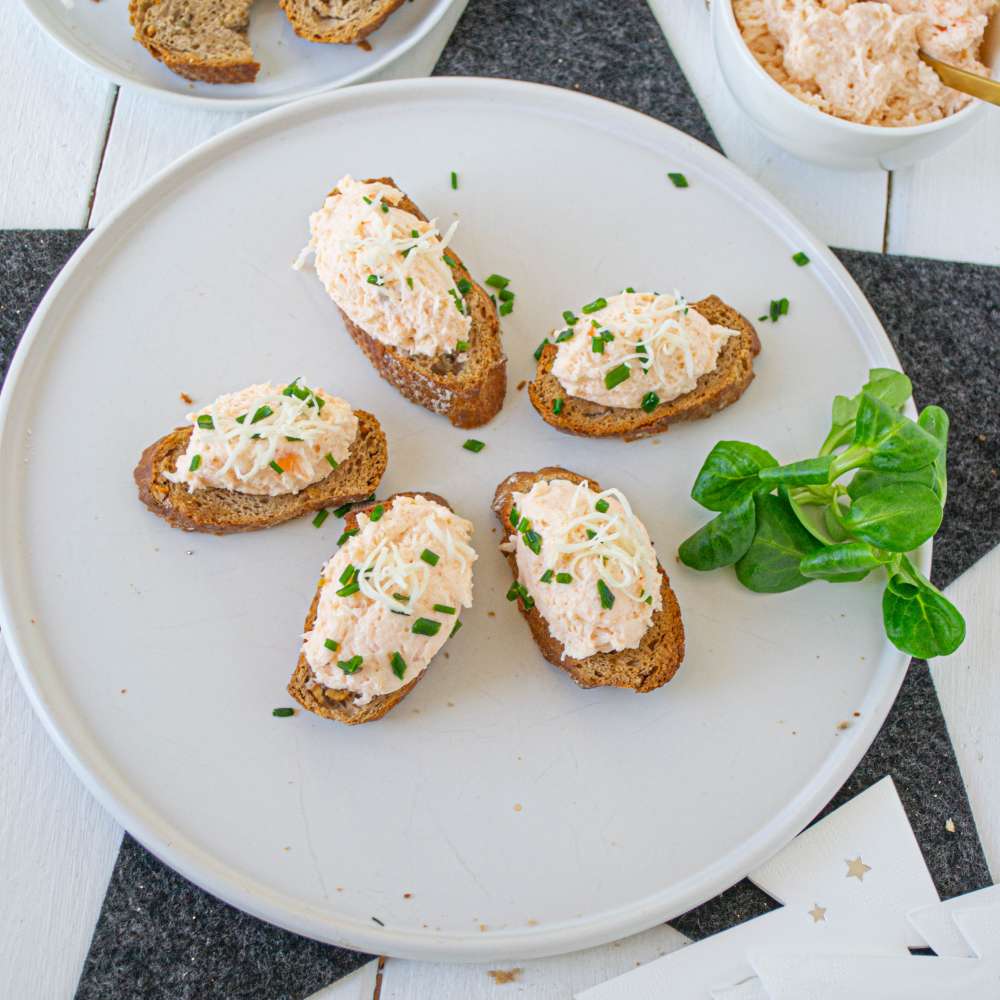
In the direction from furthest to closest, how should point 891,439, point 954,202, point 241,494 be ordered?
point 954,202 → point 241,494 → point 891,439

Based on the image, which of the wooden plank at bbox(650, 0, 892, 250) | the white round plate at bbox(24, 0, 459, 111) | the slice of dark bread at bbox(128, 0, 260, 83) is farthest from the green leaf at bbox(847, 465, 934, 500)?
the slice of dark bread at bbox(128, 0, 260, 83)

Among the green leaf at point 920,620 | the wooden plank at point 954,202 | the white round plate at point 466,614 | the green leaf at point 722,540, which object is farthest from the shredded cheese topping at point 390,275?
the wooden plank at point 954,202

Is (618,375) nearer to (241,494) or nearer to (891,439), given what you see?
(891,439)

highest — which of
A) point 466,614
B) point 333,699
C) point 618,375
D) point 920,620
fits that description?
point 618,375

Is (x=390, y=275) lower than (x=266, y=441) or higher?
higher

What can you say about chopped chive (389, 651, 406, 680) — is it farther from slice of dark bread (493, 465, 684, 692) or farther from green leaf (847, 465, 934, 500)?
green leaf (847, 465, 934, 500)

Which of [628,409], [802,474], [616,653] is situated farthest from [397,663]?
[802,474]
